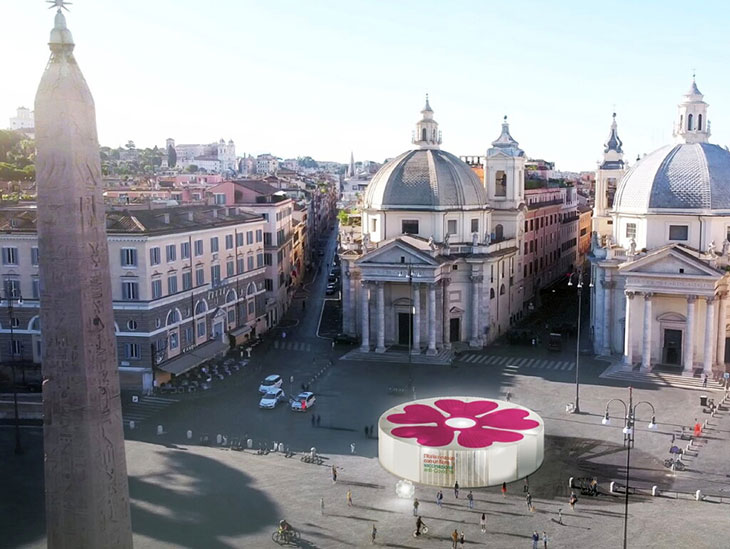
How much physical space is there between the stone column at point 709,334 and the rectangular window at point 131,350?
37.8 metres

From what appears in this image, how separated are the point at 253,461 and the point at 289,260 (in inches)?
1963

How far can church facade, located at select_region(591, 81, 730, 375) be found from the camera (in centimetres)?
5578

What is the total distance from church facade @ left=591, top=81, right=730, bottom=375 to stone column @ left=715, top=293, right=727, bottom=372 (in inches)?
2.8

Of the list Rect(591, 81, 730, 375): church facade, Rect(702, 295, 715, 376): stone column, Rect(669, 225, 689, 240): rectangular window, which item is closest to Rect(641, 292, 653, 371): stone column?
Rect(591, 81, 730, 375): church facade

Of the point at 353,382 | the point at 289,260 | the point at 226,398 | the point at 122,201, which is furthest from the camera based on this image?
the point at 289,260

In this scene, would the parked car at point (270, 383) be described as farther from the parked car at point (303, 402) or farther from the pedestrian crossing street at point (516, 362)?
the pedestrian crossing street at point (516, 362)

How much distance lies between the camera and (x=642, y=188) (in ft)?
201

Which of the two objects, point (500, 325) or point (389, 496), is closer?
point (389, 496)

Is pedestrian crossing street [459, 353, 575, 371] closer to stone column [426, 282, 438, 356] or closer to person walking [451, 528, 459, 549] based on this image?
stone column [426, 282, 438, 356]

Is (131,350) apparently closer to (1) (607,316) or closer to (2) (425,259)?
(2) (425,259)

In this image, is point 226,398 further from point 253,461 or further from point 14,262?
point 14,262

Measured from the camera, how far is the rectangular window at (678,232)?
59159mm

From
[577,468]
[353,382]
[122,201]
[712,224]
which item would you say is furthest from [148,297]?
[712,224]

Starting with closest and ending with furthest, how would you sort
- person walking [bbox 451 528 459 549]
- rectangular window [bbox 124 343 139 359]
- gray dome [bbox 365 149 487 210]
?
person walking [bbox 451 528 459 549]
rectangular window [bbox 124 343 139 359]
gray dome [bbox 365 149 487 210]
